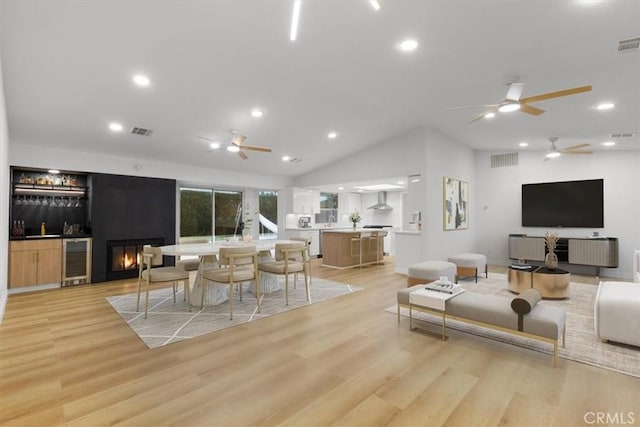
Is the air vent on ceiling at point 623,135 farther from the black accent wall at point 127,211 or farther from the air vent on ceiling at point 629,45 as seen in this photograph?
the black accent wall at point 127,211

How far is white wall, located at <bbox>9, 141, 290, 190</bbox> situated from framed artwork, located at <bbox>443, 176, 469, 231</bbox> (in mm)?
4943

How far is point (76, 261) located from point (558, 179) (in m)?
10.6

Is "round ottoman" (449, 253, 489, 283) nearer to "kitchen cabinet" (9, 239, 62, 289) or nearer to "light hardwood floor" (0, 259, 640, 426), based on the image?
"light hardwood floor" (0, 259, 640, 426)

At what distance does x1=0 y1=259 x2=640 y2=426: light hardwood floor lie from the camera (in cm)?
192

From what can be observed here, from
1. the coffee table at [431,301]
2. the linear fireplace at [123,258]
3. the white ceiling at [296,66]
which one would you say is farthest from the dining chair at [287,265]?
the linear fireplace at [123,258]

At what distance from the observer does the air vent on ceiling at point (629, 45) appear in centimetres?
285

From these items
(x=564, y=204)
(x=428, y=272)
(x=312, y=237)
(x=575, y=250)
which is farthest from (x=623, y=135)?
(x=312, y=237)

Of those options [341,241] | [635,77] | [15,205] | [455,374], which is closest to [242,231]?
[341,241]

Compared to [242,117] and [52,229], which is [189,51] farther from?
[52,229]

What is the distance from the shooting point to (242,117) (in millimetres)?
5121

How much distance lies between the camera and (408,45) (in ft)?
10.9

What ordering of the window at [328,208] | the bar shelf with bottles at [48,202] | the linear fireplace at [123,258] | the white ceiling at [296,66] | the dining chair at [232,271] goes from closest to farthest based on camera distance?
the white ceiling at [296,66] < the dining chair at [232,271] < the bar shelf with bottles at [48,202] < the linear fireplace at [123,258] < the window at [328,208]

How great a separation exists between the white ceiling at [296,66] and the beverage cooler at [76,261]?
183 centimetres
